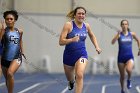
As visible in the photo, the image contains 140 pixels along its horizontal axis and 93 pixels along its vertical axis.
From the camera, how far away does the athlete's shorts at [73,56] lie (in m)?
7.26

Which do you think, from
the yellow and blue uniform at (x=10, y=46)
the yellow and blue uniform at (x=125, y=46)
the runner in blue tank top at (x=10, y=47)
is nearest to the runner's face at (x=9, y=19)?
the runner in blue tank top at (x=10, y=47)

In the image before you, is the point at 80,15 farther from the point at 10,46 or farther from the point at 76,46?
the point at 10,46

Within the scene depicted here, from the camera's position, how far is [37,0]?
20141 millimetres

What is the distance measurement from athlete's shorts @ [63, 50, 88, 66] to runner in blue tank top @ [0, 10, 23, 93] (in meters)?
1.00

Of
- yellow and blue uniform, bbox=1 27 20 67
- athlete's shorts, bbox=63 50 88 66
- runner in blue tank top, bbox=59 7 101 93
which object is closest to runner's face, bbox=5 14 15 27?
yellow and blue uniform, bbox=1 27 20 67

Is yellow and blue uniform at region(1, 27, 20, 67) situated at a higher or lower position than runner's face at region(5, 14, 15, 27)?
lower

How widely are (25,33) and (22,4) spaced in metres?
1.57

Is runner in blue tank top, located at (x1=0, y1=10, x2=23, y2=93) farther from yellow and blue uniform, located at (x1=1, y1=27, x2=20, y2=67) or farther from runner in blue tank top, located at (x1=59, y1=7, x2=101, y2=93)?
runner in blue tank top, located at (x1=59, y1=7, x2=101, y2=93)

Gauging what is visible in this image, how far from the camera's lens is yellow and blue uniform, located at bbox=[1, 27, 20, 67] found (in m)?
7.57

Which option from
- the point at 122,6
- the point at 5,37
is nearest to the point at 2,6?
the point at 122,6

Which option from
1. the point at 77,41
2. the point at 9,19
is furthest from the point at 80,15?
the point at 9,19

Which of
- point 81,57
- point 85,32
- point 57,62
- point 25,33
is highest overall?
point 85,32

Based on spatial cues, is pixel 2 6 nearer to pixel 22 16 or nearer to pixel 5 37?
pixel 22 16

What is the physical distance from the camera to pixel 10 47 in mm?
7648
